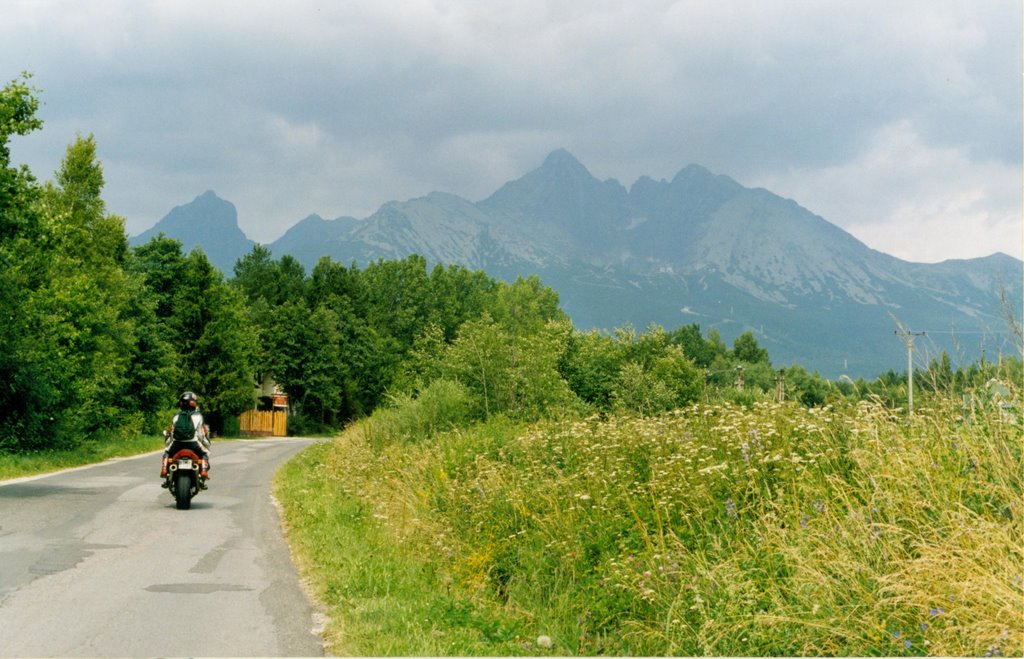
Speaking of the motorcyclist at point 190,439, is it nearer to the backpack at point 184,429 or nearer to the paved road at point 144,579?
the backpack at point 184,429

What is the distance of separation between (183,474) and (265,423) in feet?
190

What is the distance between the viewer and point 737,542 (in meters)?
7.50

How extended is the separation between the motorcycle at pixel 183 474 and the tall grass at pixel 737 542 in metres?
5.38

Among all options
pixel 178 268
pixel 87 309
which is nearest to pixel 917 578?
pixel 87 309

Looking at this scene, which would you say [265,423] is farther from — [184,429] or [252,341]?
[184,429]

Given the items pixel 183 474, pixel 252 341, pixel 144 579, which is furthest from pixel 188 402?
pixel 252 341

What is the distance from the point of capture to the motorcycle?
1603 cm

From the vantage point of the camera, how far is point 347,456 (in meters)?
22.9

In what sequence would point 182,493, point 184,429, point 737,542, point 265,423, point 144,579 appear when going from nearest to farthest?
point 737,542
point 144,579
point 182,493
point 184,429
point 265,423

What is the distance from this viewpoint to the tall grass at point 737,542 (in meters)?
5.75

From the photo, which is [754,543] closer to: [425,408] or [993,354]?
[993,354]

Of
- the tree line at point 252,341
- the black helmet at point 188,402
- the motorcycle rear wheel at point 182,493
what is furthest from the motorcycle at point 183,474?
the tree line at point 252,341

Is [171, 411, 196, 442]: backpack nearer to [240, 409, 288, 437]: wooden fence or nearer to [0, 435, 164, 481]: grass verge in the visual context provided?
[0, 435, 164, 481]: grass verge

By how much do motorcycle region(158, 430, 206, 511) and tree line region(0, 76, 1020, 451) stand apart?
6.27m
